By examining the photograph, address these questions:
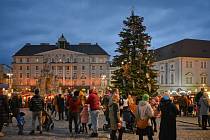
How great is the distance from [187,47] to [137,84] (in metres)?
61.3

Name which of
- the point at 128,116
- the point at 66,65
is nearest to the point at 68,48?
the point at 66,65

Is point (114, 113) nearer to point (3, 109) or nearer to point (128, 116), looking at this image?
point (128, 116)

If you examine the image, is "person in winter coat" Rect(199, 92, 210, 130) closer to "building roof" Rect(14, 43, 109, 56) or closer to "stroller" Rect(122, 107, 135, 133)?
"stroller" Rect(122, 107, 135, 133)

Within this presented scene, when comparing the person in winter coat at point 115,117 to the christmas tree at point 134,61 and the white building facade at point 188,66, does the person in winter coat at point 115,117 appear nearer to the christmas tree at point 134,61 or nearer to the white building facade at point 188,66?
the christmas tree at point 134,61

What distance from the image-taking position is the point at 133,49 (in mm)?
32969

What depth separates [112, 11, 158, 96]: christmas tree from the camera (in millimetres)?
31688

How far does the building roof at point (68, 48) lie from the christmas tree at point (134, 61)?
100586 millimetres

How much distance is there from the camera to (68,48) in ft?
453

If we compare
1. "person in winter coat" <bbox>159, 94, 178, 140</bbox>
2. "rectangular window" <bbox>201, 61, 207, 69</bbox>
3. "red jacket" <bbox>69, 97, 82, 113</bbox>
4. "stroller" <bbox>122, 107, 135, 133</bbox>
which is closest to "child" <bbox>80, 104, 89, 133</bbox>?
"red jacket" <bbox>69, 97, 82, 113</bbox>

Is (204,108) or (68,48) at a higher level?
(68,48)

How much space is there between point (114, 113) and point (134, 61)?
19304 millimetres

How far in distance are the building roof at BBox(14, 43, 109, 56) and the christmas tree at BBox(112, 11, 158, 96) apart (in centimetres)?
10059

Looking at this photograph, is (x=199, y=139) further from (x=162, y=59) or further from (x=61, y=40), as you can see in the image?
(x=61, y=40)

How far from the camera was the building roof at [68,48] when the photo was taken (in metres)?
135
